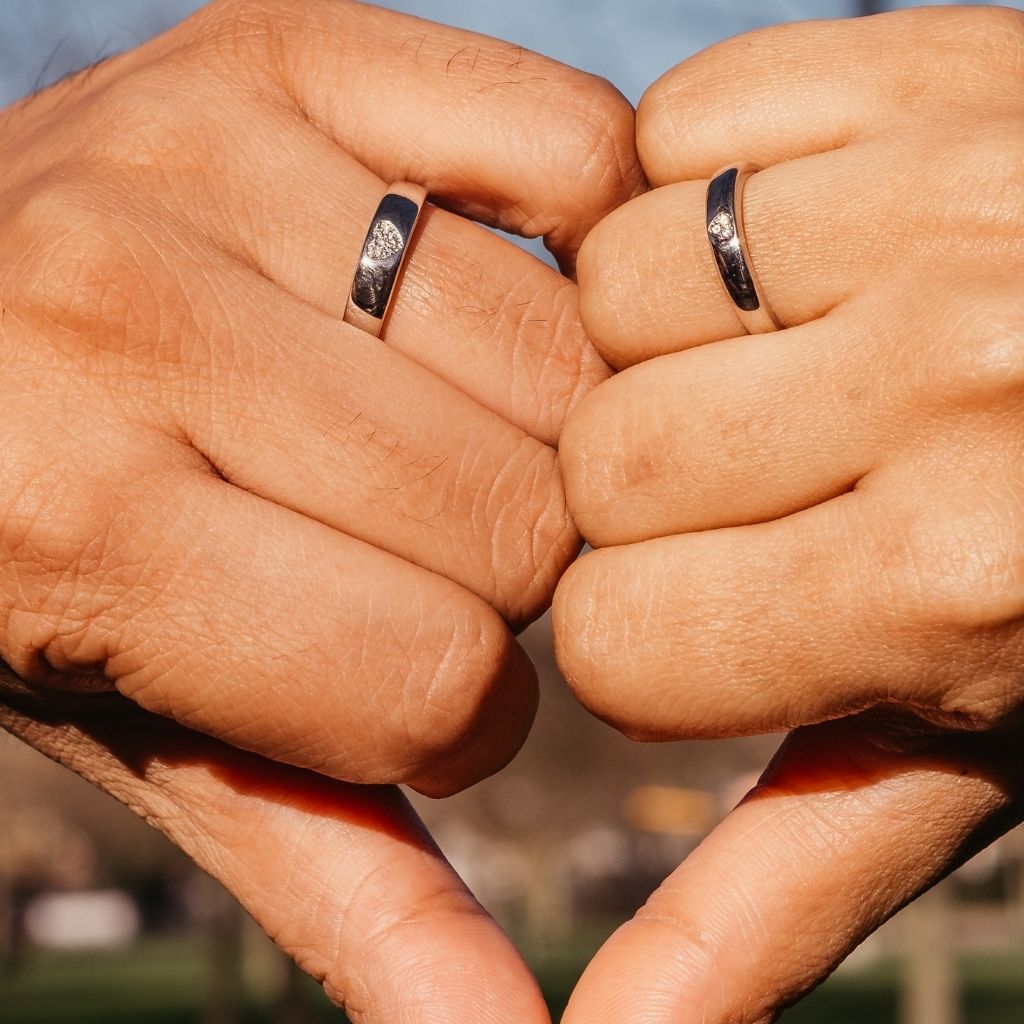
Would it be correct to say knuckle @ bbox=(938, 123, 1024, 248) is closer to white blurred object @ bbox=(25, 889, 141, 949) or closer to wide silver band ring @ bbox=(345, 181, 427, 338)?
wide silver band ring @ bbox=(345, 181, 427, 338)

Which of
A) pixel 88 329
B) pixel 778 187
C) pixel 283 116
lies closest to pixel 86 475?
pixel 88 329

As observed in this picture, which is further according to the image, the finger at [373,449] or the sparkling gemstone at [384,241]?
the sparkling gemstone at [384,241]

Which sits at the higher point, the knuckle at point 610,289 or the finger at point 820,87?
the finger at point 820,87

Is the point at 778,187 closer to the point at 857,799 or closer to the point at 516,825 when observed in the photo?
the point at 857,799

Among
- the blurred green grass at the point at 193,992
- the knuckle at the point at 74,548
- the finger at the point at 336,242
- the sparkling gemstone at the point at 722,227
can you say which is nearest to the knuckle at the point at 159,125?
the finger at the point at 336,242

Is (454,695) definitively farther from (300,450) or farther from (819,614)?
(819,614)

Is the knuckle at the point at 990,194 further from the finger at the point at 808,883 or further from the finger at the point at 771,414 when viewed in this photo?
the finger at the point at 808,883
